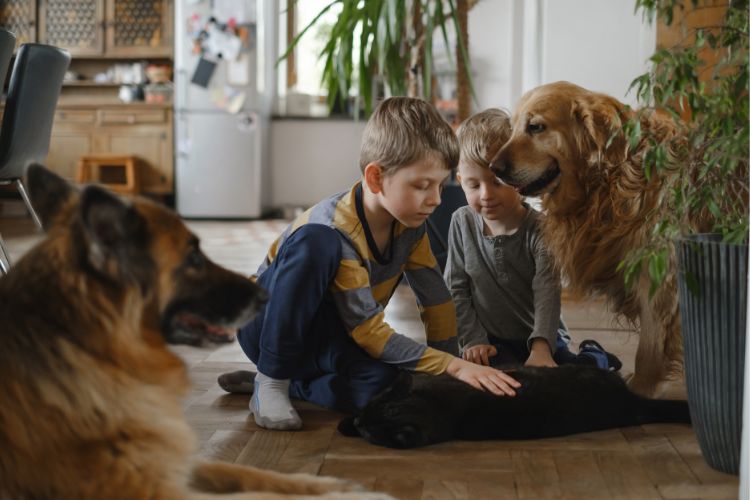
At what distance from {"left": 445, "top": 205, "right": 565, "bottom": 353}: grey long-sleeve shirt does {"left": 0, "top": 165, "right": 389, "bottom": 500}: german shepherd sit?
1.28 m

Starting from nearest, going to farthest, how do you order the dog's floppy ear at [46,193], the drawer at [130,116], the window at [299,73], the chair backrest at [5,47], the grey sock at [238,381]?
the dog's floppy ear at [46,193] < the grey sock at [238,381] < the chair backrest at [5,47] < the drawer at [130,116] < the window at [299,73]

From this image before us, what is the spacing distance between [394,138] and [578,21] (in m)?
2.33

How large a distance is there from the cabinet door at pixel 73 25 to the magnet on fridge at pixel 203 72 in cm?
112

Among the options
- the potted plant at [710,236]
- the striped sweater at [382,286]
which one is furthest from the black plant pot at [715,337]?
the striped sweater at [382,286]

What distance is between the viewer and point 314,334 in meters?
2.07

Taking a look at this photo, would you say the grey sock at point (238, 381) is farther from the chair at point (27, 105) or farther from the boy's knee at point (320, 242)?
the chair at point (27, 105)

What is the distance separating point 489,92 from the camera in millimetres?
7172

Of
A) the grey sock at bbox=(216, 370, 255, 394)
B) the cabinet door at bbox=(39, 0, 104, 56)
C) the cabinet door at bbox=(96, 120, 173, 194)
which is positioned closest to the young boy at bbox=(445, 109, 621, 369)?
the grey sock at bbox=(216, 370, 255, 394)

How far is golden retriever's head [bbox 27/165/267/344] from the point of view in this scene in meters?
1.09

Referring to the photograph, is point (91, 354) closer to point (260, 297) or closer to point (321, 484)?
point (260, 297)

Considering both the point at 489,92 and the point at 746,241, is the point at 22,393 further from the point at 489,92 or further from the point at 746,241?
the point at 489,92

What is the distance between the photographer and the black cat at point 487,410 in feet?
5.90

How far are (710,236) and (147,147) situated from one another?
267 inches

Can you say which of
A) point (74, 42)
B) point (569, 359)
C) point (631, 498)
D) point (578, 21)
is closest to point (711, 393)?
point (631, 498)
